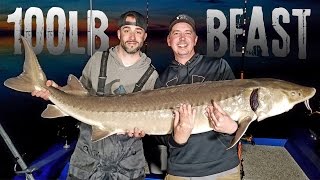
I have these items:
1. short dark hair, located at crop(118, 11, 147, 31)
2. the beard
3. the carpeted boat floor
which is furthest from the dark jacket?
the carpeted boat floor

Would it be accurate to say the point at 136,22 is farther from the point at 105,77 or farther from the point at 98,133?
the point at 98,133

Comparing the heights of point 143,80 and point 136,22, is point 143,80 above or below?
below

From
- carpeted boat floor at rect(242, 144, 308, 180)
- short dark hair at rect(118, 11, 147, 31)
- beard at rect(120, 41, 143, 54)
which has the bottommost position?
carpeted boat floor at rect(242, 144, 308, 180)

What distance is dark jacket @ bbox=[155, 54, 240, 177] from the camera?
9.71 ft

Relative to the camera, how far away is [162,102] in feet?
10.5

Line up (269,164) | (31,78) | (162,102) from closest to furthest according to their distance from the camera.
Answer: (162,102)
(31,78)
(269,164)

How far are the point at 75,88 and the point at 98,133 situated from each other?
18.9 inches

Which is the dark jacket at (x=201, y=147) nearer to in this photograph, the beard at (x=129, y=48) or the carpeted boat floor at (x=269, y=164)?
the beard at (x=129, y=48)

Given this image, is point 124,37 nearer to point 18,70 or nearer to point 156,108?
point 156,108

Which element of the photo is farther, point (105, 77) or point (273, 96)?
point (105, 77)

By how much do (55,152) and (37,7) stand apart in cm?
3807

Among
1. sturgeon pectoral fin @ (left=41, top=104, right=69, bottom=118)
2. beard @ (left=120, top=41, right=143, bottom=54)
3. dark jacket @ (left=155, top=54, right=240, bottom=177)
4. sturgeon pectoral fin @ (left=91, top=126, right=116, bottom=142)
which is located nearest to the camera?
dark jacket @ (left=155, top=54, right=240, bottom=177)

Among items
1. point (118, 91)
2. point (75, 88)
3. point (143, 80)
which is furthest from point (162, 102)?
point (75, 88)

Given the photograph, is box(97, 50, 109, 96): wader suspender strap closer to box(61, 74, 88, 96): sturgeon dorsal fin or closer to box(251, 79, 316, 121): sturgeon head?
box(61, 74, 88, 96): sturgeon dorsal fin
